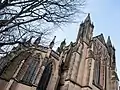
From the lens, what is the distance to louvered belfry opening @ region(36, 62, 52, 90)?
1598 cm

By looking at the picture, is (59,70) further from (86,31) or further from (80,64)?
(86,31)

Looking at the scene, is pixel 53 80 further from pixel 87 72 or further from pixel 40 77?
pixel 87 72

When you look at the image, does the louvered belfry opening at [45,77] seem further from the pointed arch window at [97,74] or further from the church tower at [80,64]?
the pointed arch window at [97,74]

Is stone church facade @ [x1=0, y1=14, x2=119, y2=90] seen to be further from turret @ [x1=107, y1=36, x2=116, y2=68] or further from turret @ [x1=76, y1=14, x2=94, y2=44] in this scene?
turret @ [x1=107, y1=36, x2=116, y2=68]

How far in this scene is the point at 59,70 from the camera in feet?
56.2

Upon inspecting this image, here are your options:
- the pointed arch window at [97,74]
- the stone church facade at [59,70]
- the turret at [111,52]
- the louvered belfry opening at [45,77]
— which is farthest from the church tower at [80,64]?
the turret at [111,52]

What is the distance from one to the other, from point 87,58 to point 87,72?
5.50 ft

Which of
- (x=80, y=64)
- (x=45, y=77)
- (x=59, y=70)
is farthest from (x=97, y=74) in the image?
(x=45, y=77)

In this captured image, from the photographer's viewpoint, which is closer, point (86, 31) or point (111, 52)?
point (86, 31)

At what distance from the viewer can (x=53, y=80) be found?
665 inches

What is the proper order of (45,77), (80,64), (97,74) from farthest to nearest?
(97,74) → (45,77) → (80,64)

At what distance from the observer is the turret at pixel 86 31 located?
1894cm

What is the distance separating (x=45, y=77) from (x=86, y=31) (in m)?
7.00

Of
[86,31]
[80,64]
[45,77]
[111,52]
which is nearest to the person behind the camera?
[80,64]
